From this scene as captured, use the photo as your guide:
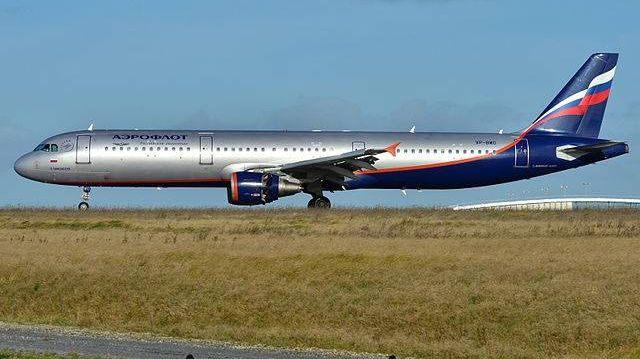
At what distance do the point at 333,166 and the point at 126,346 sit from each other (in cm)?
3017

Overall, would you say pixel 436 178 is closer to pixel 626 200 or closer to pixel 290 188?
pixel 290 188

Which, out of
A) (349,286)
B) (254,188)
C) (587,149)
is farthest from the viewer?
(587,149)

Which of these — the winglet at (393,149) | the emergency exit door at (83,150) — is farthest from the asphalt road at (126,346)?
the winglet at (393,149)

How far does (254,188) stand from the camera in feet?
167

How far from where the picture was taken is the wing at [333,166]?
51.8 metres

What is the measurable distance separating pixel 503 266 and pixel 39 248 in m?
14.7

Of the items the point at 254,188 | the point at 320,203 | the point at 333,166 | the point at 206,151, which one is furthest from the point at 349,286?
the point at 320,203

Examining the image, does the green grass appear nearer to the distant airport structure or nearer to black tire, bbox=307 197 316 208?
black tire, bbox=307 197 316 208

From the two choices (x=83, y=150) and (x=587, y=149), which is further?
(x=587, y=149)

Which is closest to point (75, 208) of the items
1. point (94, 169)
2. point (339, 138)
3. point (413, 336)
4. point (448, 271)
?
point (94, 169)

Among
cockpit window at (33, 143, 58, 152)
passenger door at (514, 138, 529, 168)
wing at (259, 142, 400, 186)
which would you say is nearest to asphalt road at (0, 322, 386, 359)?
wing at (259, 142, 400, 186)

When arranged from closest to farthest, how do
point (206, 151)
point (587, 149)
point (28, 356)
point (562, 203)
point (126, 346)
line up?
1. point (28, 356)
2. point (126, 346)
3. point (206, 151)
4. point (587, 149)
5. point (562, 203)

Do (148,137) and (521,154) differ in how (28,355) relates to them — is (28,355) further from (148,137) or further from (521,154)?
(521,154)

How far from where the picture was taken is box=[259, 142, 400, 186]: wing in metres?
51.8
